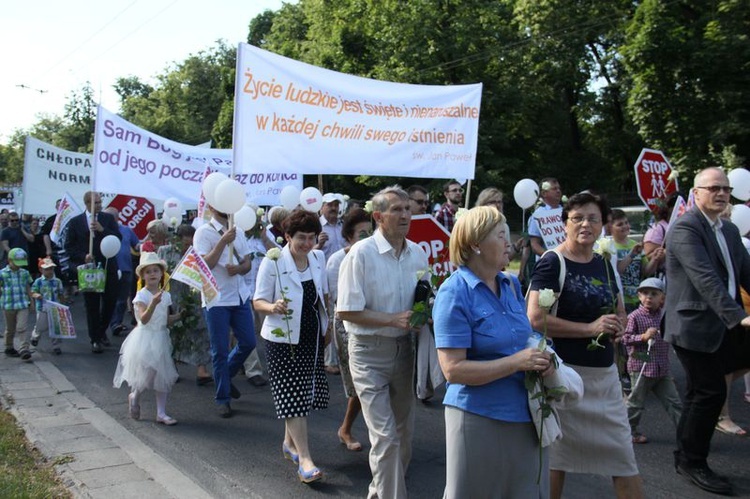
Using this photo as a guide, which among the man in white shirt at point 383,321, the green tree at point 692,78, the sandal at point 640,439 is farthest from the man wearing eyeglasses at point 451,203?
the green tree at point 692,78

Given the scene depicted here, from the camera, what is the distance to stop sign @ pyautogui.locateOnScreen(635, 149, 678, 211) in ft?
29.8

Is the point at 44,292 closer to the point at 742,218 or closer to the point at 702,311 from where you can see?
the point at 702,311

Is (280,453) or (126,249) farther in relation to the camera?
(126,249)

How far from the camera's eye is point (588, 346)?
3.74 metres

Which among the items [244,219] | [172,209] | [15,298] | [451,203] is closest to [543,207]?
[451,203]

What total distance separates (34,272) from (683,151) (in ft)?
53.9

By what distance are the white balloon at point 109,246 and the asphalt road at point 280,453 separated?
98.4 inches

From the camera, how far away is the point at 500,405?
293 cm

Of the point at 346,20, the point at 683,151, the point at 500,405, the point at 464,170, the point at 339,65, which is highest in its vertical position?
the point at 346,20

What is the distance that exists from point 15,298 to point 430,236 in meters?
6.03

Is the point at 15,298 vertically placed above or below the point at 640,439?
above

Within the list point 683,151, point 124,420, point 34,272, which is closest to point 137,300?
point 124,420

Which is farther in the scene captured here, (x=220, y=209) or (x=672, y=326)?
(x=220, y=209)

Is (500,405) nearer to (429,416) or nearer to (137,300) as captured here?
(429,416)
